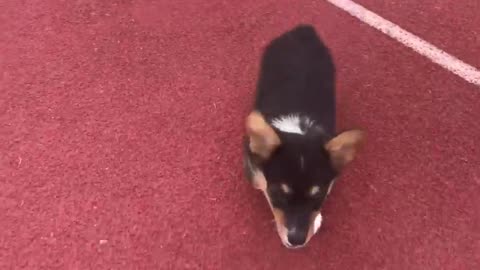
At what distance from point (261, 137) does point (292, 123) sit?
0.17 m

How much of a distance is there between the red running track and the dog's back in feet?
0.66

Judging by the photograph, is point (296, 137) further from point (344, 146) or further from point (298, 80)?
point (298, 80)

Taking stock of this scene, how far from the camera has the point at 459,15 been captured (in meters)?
2.03

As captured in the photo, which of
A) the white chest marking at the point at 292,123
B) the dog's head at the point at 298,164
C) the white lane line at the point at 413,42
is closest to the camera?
the dog's head at the point at 298,164

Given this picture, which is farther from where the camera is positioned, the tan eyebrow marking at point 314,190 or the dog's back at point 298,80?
the dog's back at point 298,80

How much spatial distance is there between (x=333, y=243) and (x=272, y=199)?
0.85ft

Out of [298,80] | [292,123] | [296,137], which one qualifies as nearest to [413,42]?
[298,80]

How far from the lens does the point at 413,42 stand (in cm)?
197

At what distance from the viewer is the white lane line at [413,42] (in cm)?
190

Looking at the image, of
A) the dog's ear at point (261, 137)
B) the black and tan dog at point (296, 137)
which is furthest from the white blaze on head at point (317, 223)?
the dog's ear at point (261, 137)

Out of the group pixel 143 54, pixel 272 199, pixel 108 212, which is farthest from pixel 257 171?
pixel 143 54

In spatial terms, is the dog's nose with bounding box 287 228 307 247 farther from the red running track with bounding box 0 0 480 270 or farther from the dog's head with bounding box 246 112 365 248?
the red running track with bounding box 0 0 480 270

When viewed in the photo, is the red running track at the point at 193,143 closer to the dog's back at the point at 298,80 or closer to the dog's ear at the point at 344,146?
the dog's back at the point at 298,80

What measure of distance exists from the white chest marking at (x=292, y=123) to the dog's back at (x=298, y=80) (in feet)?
0.05
